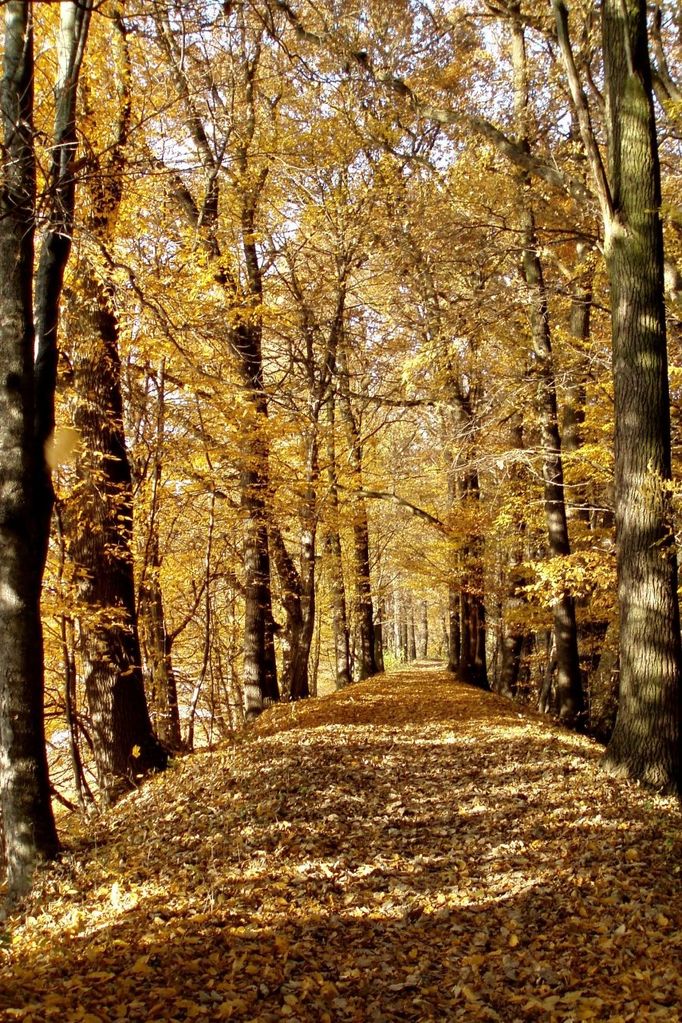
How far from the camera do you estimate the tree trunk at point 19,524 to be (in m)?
5.15

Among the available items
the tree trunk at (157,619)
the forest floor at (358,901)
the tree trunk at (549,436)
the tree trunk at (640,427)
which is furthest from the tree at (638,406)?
the tree trunk at (157,619)

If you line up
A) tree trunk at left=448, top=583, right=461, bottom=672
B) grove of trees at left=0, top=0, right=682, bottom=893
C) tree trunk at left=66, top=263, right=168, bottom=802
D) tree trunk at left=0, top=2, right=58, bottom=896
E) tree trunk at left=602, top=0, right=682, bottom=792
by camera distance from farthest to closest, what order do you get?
tree trunk at left=448, top=583, right=461, bottom=672 → tree trunk at left=66, top=263, right=168, bottom=802 → tree trunk at left=602, top=0, right=682, bottom=792 → grove of trees at left=0, top=0, right=682, bottom=893 → tree trunk at left=0, top=2, right=58, bottom=896

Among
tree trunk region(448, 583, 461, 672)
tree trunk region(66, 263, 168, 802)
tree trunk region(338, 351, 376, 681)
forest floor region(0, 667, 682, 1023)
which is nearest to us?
forest floor region(0, 667, 682, 1023)

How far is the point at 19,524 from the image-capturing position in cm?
516

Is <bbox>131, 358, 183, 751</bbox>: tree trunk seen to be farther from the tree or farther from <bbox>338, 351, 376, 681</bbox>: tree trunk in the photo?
the tree

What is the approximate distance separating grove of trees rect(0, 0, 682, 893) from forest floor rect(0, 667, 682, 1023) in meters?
0.91

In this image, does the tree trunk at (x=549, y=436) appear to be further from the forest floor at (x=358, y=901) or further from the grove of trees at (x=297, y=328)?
the forest floor at (x=358, y=901)

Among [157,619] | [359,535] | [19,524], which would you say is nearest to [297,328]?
[157,619]

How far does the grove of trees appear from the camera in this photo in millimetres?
5473

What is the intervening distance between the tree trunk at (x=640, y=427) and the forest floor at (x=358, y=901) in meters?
0.65

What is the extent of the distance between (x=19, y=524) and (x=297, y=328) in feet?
26.2

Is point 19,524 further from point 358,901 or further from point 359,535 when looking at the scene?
point 359,535

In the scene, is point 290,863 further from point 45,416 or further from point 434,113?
point 434,113

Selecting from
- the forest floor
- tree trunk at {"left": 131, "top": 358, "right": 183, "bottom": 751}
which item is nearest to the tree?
the forest floor
